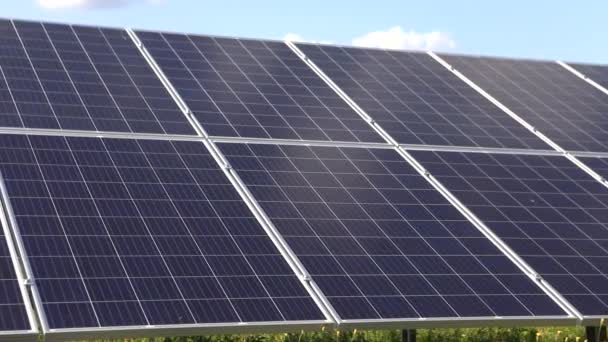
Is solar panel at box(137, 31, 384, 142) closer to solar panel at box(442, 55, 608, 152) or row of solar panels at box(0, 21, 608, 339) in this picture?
row of solar panels at box(0, 21, 608, 339)

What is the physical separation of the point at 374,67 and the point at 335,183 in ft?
22.0

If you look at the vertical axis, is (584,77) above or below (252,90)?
below

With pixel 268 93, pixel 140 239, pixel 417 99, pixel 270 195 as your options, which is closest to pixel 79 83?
pixel 268 93

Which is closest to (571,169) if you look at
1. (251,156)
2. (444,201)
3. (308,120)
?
(444,201)

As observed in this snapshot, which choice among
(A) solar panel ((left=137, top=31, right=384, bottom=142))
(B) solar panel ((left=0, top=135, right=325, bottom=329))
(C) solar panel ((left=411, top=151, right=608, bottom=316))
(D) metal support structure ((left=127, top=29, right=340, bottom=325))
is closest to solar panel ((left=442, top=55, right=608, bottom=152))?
(C) solar panel ((left=411, top=151, right=608, bottom=316))

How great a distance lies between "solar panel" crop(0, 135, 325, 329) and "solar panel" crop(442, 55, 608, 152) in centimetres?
835

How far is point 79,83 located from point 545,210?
852 centimetres

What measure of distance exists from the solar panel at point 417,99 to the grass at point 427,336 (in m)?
4.03

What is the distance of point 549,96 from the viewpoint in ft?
83.0

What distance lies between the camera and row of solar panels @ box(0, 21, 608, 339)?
47.3 ft

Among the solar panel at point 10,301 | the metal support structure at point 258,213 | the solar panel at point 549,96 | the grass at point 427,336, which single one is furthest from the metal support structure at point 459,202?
the solar panel at point 10,301

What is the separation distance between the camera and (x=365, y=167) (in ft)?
62.6

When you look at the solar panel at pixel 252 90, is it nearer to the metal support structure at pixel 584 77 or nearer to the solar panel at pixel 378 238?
the solar panel at pixel 378 238

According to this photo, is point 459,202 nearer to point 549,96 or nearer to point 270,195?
point 270,195
